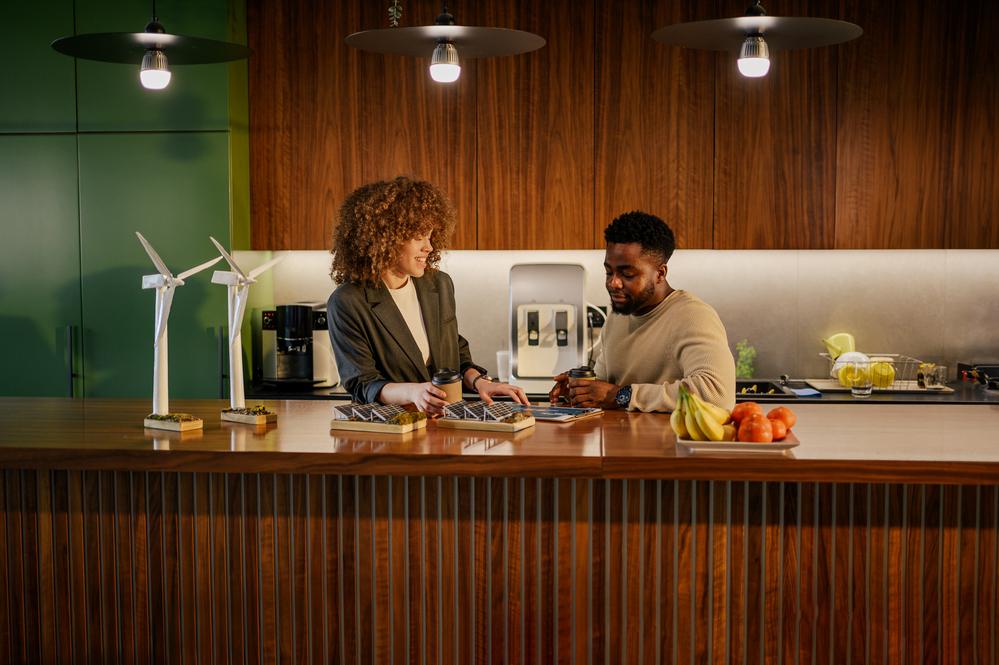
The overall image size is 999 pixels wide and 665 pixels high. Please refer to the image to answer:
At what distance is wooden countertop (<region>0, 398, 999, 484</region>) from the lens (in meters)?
2.05

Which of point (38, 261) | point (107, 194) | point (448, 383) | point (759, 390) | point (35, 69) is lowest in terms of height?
point (759, 390)

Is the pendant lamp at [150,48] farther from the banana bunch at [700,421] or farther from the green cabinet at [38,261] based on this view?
the banana bunch at [700,421]

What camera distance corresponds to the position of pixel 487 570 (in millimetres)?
2275

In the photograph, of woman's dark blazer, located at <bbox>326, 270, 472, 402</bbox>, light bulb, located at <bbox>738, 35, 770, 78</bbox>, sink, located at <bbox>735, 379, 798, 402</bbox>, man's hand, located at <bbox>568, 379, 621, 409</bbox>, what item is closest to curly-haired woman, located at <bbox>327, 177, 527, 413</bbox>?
woman's dark blazer, located at <bbox>326, 270, 472, 402</bbox>

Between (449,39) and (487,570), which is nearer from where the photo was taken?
(487,570)

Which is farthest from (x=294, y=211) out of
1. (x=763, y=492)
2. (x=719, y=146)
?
(x=763, y=492)

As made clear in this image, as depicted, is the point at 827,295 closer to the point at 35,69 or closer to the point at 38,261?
the point at 38,261

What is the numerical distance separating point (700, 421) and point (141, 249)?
2829 millimetres

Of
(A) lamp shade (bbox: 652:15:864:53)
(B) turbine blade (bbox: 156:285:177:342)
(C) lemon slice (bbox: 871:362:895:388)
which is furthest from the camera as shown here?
(C) lemon slice (bbox: 871:362:895:388)

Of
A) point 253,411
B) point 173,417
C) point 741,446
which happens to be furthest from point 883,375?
point 173,417

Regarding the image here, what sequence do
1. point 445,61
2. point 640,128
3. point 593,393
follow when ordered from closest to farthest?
point 593,393
point 445,61
point 640,128

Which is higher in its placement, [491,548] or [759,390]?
[759,390]

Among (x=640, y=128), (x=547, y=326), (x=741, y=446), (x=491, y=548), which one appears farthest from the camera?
(x=640, y=128)

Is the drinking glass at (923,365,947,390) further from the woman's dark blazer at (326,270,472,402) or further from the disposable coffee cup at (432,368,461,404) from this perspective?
the disposable coffee cup at (432,368,461,404)
